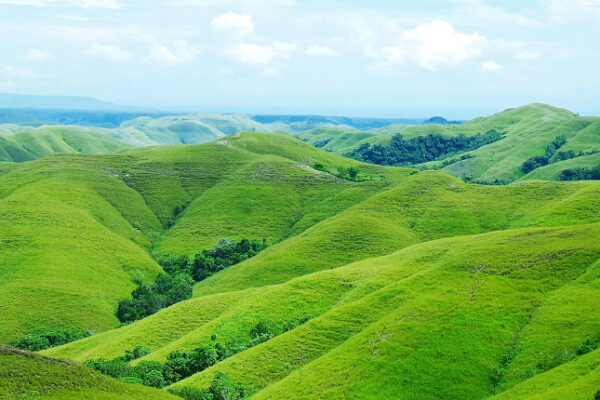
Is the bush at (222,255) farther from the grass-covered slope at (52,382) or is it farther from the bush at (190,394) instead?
the grass-covered slope at (52,382)

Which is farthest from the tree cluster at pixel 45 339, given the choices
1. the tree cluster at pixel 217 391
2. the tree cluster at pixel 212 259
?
the tree cluster at pixel 217 391

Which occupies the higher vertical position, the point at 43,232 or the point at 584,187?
the point at 584,187

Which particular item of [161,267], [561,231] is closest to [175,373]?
[561,231]

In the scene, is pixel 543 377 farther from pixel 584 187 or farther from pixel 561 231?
pixel 584 187

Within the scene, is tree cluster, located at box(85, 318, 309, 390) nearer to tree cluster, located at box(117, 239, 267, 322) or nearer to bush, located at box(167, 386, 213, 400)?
bush, located at box(167, 386, 213, 400)

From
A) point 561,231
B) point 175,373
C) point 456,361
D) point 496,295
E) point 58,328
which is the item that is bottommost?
point 58,328

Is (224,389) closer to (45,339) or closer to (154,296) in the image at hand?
(45,339)
